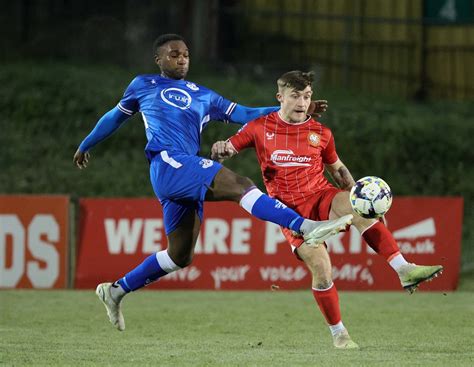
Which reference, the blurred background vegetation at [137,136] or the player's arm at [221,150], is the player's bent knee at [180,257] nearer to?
the player's arm at [221,150]

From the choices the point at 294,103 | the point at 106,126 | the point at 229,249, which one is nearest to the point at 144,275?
the point at 106,126

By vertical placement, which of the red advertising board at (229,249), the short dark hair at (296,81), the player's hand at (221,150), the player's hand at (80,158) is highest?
the short dark hair at (296,81)

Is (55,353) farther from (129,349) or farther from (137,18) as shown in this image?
(137,18)

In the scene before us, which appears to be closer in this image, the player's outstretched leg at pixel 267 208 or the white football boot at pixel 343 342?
the player's outstretched leg at pixel 267 208

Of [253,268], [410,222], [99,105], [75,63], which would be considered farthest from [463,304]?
[75,63]

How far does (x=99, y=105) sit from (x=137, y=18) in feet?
6.23

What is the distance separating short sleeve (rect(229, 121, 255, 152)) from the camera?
895cm

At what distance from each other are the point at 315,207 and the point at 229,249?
6.06 meters

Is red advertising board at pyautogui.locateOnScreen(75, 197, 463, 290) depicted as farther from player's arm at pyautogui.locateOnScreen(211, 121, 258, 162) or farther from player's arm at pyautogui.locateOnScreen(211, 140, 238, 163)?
player's arm at pyautogui.locateOnScreen(211, 140, 238, 163)

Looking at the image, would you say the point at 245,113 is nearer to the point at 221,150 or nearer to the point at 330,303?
the point at 221,150

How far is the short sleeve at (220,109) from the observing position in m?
9.10

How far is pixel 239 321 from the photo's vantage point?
453 inches

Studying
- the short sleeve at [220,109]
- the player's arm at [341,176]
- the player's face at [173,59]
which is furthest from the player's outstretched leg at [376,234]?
the player's face at [173,59]

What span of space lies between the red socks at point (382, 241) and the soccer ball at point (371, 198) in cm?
34
